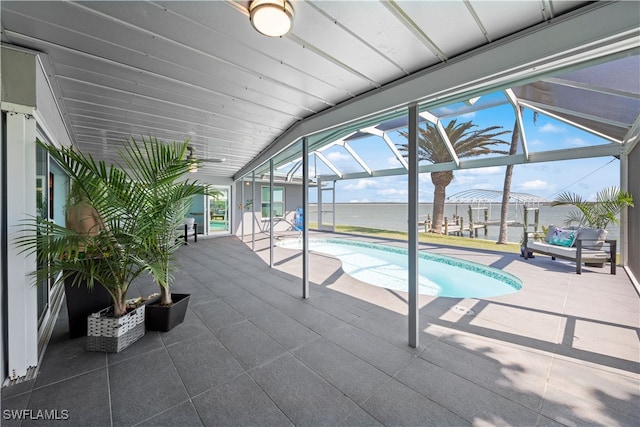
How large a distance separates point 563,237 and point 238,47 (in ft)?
24.0

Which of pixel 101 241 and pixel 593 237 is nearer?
pixel 101 241

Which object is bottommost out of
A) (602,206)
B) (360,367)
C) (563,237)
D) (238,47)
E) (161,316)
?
(360,367)

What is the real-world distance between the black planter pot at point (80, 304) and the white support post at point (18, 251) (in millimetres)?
531

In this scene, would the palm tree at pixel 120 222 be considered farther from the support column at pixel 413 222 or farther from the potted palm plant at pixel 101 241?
the support column at pixel 413 222

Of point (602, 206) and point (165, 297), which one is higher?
point (602, 206)

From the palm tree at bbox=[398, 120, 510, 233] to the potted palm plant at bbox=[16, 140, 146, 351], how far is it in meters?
8.17

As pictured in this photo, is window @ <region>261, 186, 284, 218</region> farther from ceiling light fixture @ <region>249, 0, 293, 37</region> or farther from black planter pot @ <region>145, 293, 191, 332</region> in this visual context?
ceiling light fixture @ <region>249, 0, 293, 37</region>

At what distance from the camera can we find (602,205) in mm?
5223

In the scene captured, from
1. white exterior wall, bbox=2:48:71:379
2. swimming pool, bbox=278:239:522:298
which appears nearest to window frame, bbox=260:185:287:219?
swimming pool, bbox=278:239:522:298

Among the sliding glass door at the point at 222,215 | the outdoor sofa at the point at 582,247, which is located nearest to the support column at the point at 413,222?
the outdoor sofa at the point at 582,247

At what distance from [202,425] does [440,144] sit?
11.3 metres

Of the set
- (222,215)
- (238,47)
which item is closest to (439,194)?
(222,215)

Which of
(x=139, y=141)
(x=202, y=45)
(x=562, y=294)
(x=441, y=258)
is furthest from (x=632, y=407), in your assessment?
(x=139, y=141)

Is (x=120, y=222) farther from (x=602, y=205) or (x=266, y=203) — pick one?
(x=266, y=203)
